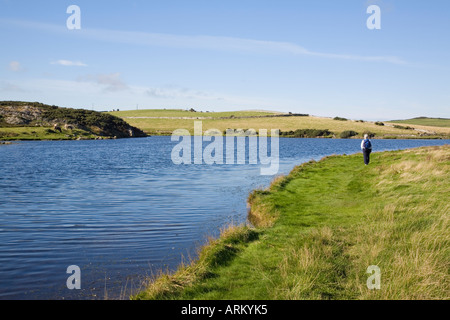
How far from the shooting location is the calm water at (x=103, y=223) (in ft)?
39.0

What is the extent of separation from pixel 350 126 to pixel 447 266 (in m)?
154

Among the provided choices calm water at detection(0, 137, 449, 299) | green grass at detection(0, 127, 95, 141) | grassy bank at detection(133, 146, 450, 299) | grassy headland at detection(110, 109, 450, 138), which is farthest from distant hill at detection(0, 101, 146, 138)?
grassy bank at detection(133, 146, 450, 299)

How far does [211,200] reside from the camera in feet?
84.3

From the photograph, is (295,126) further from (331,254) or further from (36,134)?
(331,254)

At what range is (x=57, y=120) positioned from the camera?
4705 inches

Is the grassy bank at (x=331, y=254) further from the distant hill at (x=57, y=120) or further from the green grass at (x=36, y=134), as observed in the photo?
the distant hill at (x=57, y=120)

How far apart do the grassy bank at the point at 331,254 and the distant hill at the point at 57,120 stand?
357ft

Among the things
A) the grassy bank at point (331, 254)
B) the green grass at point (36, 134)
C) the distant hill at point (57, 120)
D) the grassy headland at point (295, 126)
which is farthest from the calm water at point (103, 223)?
the grassy headland at point (295, 126)

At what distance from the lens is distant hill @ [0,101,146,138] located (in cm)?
11437

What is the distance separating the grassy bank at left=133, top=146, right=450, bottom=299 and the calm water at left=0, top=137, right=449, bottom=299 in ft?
7.42

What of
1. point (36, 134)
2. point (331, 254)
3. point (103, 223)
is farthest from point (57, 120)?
point (331, 254)

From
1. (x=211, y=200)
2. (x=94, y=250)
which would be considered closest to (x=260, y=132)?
(x=211, y=200)
